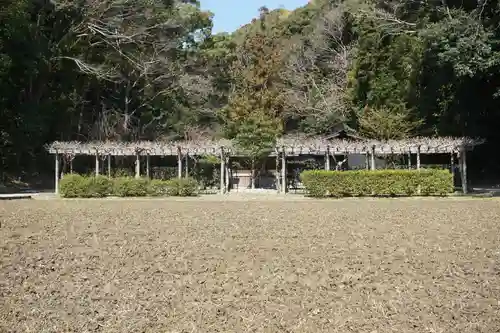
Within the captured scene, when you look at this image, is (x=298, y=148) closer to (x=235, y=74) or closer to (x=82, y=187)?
(x=82, y=187)

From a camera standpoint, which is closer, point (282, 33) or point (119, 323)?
point (119, 323)

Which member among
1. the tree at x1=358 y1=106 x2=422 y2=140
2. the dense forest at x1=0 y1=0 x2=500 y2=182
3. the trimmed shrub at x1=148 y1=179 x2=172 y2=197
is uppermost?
the dense forest at x1=0 y1=0 x2=500 y2=182

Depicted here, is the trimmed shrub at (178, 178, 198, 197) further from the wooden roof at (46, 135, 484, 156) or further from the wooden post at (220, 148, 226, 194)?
the wooden roof at (46, 135, 484, 156)

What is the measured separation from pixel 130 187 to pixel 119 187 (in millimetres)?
440

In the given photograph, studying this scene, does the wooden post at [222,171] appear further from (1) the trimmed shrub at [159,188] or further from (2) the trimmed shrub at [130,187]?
(2) the trimmed shrub at [130,187]

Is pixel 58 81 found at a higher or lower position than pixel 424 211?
higher

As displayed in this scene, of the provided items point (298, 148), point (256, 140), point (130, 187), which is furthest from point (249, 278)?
point (256, 140)

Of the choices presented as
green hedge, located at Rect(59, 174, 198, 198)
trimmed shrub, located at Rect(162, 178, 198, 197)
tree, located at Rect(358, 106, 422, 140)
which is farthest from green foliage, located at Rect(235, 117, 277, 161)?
tree, located at Rect(358, 106, 422, 140)

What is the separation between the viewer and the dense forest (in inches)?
997

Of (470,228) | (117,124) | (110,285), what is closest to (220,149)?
(117,124)

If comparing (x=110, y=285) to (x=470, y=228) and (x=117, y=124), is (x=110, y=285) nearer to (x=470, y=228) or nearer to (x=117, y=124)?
(x=470, y=228)

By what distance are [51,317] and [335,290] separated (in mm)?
2555

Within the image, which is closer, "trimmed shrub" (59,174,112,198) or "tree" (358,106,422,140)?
"trimmed shrub" (59,174,112,198)

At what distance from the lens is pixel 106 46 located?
3409 centimetres
